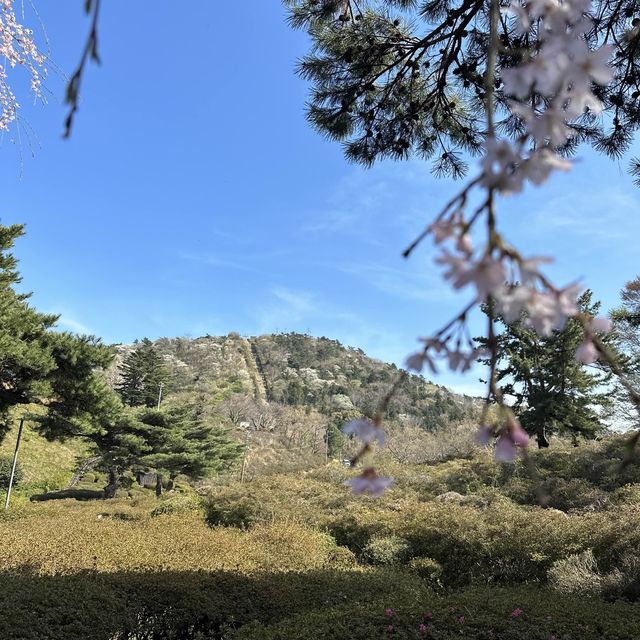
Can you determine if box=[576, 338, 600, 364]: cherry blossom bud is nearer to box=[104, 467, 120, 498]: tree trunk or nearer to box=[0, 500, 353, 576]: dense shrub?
box=[0, 500, 353, 576]: dense shrub

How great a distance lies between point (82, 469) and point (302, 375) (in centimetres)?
4576

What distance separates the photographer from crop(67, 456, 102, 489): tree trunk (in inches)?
882

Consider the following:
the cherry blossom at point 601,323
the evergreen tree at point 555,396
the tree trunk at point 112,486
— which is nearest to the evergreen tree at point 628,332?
the evergreen tree at point 555,396

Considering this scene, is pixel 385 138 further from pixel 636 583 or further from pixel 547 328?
pixel 636 583

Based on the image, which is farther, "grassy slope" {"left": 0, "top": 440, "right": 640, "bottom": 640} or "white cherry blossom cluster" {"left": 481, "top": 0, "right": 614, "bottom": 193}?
"grassy slope" {"left": 0, "top": 440, "right": 640, "bottom": 640}

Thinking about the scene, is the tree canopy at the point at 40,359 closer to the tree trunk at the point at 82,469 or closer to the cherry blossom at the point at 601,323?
the cherry blossom at the point at 601,323

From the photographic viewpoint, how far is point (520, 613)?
4.24 meters

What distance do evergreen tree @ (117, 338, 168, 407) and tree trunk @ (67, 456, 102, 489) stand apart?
4271 millimetres

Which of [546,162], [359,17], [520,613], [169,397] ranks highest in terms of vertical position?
[169,397]

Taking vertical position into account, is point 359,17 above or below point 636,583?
above

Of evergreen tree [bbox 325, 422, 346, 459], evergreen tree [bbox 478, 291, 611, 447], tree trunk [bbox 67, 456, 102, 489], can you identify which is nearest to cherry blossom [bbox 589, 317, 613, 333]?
evergreen tree [bbox 478, 291, 611, 447]

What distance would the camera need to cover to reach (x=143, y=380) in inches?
1064

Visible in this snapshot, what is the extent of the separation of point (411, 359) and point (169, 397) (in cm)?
3159

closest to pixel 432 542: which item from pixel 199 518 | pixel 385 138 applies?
Answer: pixel 199 518
